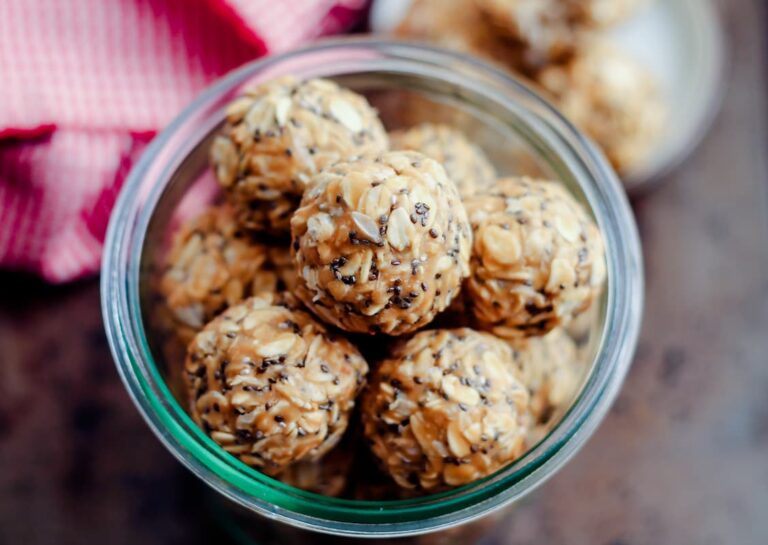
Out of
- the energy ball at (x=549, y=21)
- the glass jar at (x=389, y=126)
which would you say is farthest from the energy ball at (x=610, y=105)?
the glass jar at (x=389, y=126)

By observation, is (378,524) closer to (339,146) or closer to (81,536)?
(339,146)

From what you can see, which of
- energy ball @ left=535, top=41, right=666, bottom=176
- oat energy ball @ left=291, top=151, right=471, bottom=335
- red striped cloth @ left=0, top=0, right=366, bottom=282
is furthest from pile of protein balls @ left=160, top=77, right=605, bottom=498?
energy ball @ left=535, top=41, right=666, bottom=176

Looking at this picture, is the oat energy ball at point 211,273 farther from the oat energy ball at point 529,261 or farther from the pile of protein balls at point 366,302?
the oat energy ball at point 529,261

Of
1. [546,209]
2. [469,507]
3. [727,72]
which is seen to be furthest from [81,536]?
[727,72]

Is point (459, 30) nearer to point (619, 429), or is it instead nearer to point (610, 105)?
point (610, 105)

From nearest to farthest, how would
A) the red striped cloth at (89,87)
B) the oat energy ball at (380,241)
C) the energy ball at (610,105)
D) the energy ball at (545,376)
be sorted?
the oat energy ball at (380,241), the energy ball at (545,376), the red striped cloth at (89,87), the energy ball at (610,105)

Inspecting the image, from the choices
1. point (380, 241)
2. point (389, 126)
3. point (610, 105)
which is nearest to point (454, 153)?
point (389, 126)
